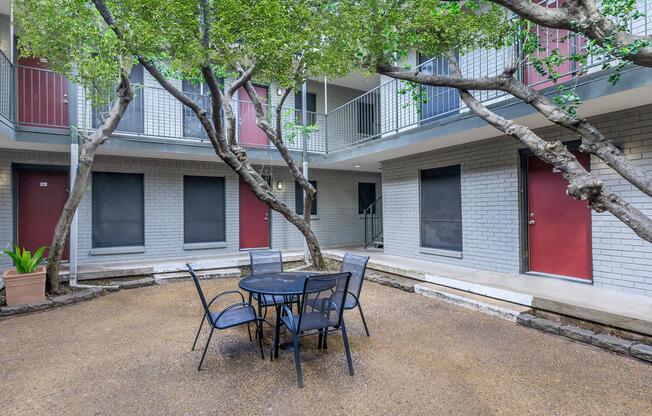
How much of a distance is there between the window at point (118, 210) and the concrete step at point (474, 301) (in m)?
7.00

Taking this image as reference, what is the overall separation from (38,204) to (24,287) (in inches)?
127

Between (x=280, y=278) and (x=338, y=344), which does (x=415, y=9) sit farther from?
(x=338, y=344)

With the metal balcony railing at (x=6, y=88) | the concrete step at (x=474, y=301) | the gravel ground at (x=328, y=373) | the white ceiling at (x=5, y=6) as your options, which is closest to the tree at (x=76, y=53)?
the metal balcony railing at (x=6, y=88)

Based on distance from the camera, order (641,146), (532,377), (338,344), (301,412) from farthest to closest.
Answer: (641,146) < (338,344) < (532,377) < (301,412)

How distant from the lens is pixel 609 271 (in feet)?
16.1

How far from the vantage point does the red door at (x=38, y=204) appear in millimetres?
7477

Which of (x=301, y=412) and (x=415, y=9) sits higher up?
(x=415, y=9)

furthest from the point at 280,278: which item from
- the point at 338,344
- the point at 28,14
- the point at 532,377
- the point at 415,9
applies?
the point at 28,14

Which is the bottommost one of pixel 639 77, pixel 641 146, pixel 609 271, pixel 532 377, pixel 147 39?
pixel 532 377

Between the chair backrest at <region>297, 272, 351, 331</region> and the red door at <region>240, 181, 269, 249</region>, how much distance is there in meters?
6.58

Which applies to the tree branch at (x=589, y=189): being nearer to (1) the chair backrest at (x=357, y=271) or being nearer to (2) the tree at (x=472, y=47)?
(2) the tree at (x=472, y=47)

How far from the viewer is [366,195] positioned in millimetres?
12102

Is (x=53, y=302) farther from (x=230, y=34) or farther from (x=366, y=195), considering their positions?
(x=366, y=195)

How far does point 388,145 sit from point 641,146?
4.14 m
